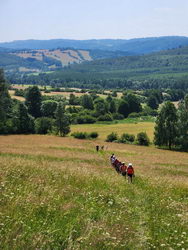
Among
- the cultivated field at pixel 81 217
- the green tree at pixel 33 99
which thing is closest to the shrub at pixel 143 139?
the green tree at pixel 33 99

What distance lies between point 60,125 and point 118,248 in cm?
7141

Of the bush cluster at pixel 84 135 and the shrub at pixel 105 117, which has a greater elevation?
the bush cluster at pixel 84 135

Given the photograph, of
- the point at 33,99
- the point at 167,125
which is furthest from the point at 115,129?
the point at 167,125

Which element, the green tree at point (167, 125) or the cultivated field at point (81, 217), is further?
the green tree at point (167, 125)

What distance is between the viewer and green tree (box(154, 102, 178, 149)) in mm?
68438

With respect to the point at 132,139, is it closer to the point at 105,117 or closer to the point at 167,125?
the point at 167,125

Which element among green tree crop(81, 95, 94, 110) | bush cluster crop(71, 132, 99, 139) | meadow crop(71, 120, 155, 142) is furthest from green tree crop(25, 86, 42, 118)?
green tree crop(81, 95, 94, 110)

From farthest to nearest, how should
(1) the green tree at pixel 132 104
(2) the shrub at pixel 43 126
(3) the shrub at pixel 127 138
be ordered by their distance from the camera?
(1) the green tree at pixel 132 104
(2) the shrub at pixel 43 126
(3) the shrub at pixel 127 138

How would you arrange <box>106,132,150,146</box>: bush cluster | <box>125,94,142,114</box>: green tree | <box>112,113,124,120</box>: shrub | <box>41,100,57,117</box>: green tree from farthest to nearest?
<box>125,94,142,114</box>: green tree → <box>112,113,124,120</box>: shrub → <box>41,100,57,117</box>: green tree → <box>106,132,150,146</box>: bush cluster

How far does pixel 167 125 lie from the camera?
68500 millimetres

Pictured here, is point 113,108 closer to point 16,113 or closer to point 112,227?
point 16,113

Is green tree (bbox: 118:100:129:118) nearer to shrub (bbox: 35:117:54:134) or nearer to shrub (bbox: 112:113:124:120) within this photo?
shrub (bbox: 112:113:124:120)

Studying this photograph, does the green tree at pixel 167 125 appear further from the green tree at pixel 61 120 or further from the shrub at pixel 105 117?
the shrub at pixel 105 117

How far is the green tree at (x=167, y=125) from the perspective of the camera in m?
68.4
